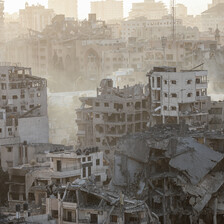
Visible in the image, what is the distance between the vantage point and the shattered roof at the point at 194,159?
33375 millimetres

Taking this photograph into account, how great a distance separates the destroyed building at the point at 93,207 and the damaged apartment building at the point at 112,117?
1517 centimetres

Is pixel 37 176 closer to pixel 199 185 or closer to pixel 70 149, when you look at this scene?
pixel 70 149

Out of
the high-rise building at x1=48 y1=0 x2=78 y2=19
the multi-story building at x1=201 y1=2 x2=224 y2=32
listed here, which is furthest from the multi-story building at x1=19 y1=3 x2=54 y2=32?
the multi-story building at x1=201 y1=2 x2=224 y2=32

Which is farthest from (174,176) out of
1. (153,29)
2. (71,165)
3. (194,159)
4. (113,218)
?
(153,29)

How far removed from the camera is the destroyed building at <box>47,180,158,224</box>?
92.6 feet

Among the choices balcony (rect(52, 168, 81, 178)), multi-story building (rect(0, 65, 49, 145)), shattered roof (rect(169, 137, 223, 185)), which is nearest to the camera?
shattered roof (rect(169, 137, 223, 185))

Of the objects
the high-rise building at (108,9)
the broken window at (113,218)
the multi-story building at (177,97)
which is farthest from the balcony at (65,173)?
the high-rise building at (108,9)

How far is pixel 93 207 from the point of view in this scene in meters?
28.8

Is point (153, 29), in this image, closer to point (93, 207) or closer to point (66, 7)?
point (66, 7)

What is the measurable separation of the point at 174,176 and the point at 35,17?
306 feet

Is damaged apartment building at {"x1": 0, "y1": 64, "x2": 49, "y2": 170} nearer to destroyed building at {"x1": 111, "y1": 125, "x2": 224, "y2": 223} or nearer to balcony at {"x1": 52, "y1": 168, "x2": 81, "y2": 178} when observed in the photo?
balcony at {"x1": 52, "y1": 168, "x2": 81, "y2": 178}

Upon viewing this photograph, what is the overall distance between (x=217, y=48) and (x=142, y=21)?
3545cm

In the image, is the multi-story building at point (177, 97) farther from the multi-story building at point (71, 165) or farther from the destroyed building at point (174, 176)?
the destroyed building at point (174, 176)

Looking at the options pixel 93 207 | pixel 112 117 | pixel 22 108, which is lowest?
pixel 93 207
